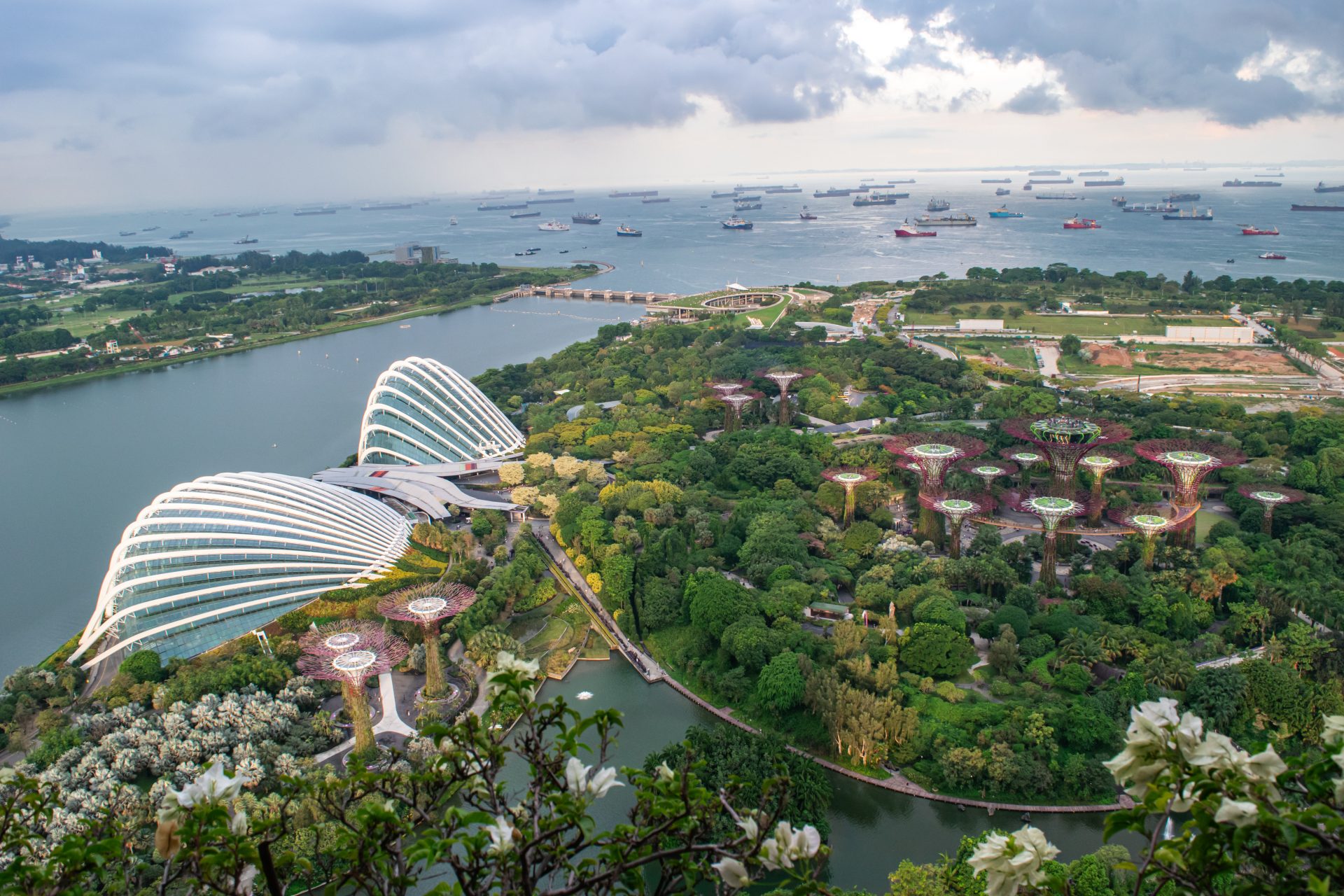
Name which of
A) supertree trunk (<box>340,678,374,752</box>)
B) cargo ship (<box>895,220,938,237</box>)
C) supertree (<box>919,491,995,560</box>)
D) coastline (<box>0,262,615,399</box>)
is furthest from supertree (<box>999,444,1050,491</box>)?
cargo ship (<box>895,220,938,237</box>)

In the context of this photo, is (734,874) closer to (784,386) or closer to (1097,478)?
(1097,478)

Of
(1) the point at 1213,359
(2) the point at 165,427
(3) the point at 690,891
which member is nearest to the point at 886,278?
(1) the point at 1213,359

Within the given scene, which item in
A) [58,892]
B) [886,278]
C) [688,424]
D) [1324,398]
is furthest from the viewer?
[886,278]

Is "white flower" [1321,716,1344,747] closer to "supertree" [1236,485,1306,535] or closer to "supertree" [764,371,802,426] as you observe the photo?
"supertree" [1236,485,1306,535]

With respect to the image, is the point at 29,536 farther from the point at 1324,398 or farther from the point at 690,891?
the point at 1324,398

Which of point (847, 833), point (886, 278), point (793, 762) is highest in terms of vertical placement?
point (886, 278)

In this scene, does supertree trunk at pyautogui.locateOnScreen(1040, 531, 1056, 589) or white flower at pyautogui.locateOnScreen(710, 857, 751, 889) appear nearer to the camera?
white flower at pyautogui.locateOnScreen(710, 857, 751, 889)

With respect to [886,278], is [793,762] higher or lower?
lower
